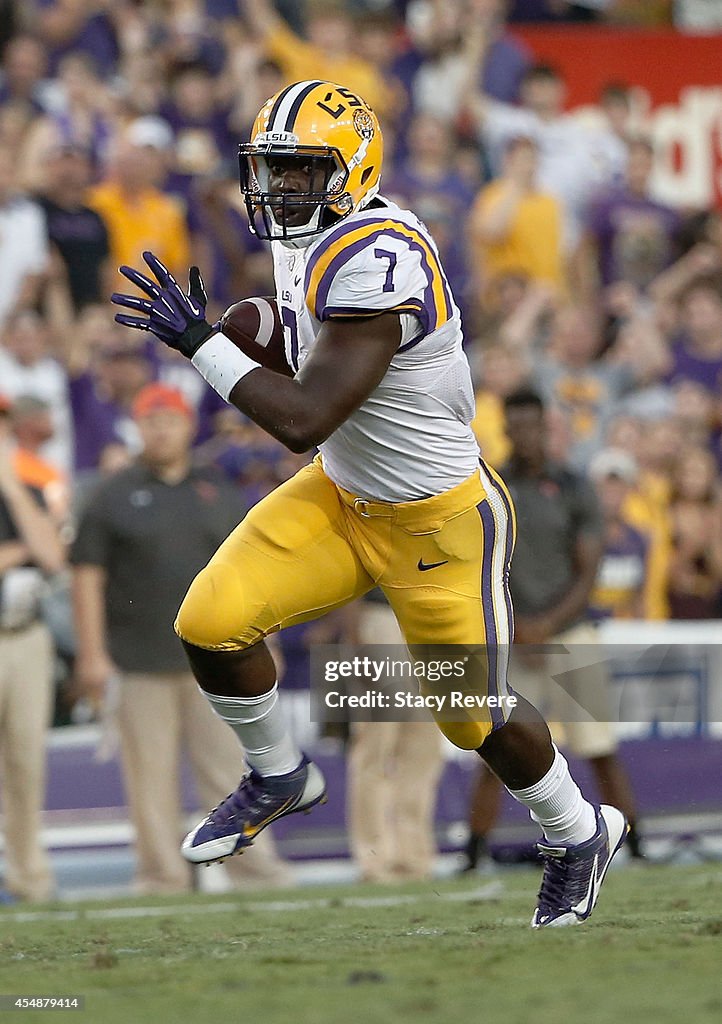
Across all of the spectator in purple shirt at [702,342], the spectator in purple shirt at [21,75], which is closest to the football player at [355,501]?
the spectator in purple shirt at [21,75]

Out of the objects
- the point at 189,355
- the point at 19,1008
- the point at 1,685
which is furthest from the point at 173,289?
the point at 1,685

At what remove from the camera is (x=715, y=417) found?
11.2 m

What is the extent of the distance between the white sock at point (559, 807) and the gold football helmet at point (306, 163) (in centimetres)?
159

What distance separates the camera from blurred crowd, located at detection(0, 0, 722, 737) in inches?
360

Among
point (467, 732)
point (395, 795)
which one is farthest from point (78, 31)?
point (467, 732)

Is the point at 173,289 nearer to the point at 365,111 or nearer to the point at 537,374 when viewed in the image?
the point at 365,111

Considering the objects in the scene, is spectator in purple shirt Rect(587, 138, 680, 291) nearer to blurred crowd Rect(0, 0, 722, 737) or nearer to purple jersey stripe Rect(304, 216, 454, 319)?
blurred crowd Rect(0, 0, 722, 737)

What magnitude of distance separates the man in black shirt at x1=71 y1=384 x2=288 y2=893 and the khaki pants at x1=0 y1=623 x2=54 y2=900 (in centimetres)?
28

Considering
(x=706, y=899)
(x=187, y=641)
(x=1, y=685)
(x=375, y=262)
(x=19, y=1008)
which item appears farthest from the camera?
(x=1, y=685)

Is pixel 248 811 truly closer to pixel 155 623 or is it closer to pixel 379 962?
pixel 379 962

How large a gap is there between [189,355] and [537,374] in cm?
651

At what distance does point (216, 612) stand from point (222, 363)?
649 millimetres

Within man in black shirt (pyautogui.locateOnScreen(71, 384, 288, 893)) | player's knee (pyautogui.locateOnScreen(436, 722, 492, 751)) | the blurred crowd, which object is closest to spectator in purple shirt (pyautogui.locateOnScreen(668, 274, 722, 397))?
the blurred crowd

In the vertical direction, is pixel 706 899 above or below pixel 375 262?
below
